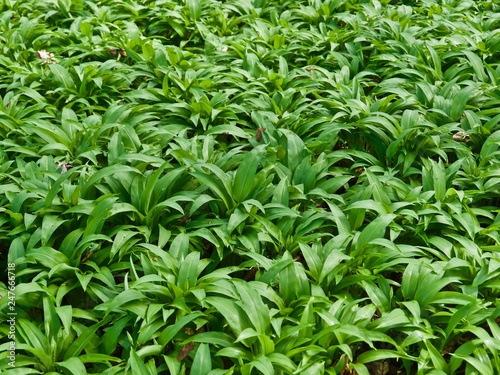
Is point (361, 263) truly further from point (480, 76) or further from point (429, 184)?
point (480, 76)

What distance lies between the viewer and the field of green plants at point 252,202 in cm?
235

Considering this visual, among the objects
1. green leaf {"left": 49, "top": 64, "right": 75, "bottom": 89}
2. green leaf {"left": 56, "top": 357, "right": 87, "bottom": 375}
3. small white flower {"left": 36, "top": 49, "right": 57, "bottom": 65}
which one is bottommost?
green leaf {"left": 56, "top": 357, "right": 87, "bottom": 375}

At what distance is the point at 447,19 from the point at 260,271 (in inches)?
117

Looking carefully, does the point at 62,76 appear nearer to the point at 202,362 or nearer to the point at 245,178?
the point at 245,178

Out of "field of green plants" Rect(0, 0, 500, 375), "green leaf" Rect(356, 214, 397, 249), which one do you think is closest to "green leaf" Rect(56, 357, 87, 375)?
"field of green plants" Rect(0, 0, 500, 375)

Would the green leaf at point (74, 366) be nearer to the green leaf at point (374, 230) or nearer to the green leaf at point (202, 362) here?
the green leaf at point (202, 362)

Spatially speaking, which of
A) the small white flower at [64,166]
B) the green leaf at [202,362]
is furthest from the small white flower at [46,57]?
the green leaf at [202,362]

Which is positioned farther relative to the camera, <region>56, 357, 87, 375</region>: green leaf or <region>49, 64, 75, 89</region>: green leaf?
<region>49, 64, 75, 89</region>: green leaf

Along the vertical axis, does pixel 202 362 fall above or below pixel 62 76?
below

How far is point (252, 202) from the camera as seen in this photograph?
2824mm

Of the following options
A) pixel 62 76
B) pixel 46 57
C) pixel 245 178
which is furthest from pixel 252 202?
pixel 46 57

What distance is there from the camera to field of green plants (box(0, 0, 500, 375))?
2352 millimetres

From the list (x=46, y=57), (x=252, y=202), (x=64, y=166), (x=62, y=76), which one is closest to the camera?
(x=252, y=202)

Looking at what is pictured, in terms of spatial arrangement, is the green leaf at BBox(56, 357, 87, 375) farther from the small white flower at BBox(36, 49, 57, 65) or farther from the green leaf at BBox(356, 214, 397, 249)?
the small white flower at BBox(36, 49, 57, 65)
